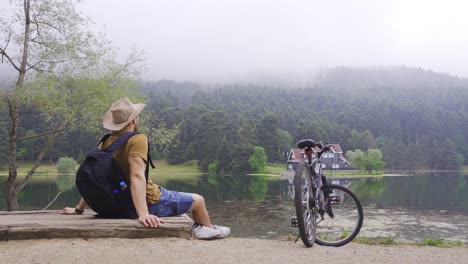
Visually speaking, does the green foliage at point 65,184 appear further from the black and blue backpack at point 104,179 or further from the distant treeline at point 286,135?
the black and blue backpack at point 104,179

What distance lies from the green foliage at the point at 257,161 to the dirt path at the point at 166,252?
8905 centimetres

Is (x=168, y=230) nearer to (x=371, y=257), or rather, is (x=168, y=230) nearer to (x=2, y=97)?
(x=371, y=257)

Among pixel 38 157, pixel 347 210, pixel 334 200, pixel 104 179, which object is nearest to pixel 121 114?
pixel 104 179

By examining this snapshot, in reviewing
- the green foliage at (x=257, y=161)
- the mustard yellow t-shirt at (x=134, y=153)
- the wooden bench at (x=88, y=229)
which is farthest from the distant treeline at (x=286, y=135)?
the wooden bench at (x=88, y=229)

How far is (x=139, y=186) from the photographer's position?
17.3 ft

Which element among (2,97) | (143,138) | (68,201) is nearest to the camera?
(143,138)

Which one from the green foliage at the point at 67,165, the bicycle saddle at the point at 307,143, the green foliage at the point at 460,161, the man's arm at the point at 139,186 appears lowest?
the green foliage at the point at 460,161

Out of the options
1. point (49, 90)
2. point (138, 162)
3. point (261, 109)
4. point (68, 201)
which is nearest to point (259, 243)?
point (138, 162)

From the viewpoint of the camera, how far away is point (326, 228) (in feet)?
30.4

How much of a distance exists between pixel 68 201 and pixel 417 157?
110375 mm

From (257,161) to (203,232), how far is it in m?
90.2

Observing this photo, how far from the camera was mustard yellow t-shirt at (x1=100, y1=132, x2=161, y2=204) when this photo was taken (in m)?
5.39

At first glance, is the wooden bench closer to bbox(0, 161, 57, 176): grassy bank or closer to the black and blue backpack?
the black and blue backpack

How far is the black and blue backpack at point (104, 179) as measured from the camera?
541cm
